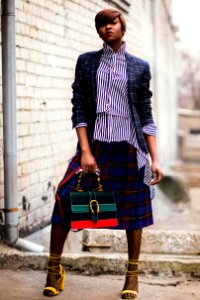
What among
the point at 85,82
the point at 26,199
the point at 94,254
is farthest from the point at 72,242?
the point at 85,82

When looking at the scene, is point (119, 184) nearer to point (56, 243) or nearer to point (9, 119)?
point (56, 243)

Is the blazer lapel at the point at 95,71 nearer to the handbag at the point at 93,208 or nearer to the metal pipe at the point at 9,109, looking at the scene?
the handbag at the point at 93,208

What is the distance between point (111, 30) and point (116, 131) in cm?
59

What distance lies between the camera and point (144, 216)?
3490mm

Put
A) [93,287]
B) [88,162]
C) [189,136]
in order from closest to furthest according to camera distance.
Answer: [88,162], [93,287], [189,136]

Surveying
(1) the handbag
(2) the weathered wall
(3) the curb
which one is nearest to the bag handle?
(1) the handbag

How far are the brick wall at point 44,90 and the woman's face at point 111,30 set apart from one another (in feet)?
5.42

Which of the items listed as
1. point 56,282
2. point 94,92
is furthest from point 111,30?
point 56,282

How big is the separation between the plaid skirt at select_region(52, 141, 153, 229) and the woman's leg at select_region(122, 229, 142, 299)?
4cm

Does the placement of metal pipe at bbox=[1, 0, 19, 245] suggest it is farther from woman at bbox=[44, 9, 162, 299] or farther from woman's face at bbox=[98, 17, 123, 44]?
woman's face at bbox=[98, 17, 123, 44]

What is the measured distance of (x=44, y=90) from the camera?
18.0ft

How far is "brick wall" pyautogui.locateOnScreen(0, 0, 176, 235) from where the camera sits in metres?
4.99

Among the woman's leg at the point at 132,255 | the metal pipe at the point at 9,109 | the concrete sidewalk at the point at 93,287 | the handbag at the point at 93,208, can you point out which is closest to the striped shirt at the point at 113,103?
the handbag at the point at 93,208

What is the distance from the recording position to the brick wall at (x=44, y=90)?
499cm
